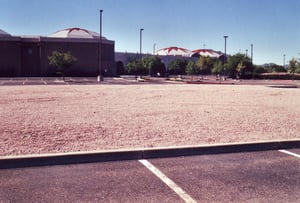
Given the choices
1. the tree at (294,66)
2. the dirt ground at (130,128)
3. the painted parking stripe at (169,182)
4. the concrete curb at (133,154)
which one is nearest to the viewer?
the painted parking stripe at (169,182)

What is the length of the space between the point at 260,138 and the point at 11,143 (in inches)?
Answer: 211

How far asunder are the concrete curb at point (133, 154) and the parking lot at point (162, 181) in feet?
0.65

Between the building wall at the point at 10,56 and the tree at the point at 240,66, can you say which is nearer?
the building wall at the point at 10,56

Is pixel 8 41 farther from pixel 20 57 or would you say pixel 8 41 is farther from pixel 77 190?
pixel 77 190

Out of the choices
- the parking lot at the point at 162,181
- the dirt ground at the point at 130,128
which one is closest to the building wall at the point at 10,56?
the dirt ground at the point at 130,128

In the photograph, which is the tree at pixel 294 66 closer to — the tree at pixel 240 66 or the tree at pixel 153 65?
the tree at pixel 240 66

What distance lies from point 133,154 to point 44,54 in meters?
65.7

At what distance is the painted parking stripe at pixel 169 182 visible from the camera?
4.45 m

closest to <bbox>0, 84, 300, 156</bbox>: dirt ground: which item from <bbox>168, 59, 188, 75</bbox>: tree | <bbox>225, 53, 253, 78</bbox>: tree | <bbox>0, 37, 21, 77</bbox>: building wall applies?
<bbox>225, 53, 253, 78</bbox>: tree

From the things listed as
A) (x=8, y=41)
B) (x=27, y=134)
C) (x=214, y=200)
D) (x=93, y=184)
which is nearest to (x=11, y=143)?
(x=27, y=134)

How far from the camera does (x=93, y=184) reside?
491 cm

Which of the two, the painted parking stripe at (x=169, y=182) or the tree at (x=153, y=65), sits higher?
the tree at (x=153, y=65)

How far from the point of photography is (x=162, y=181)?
5.09m

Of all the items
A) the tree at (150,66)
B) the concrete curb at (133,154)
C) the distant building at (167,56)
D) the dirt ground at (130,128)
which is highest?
the distant building at (167,56)
